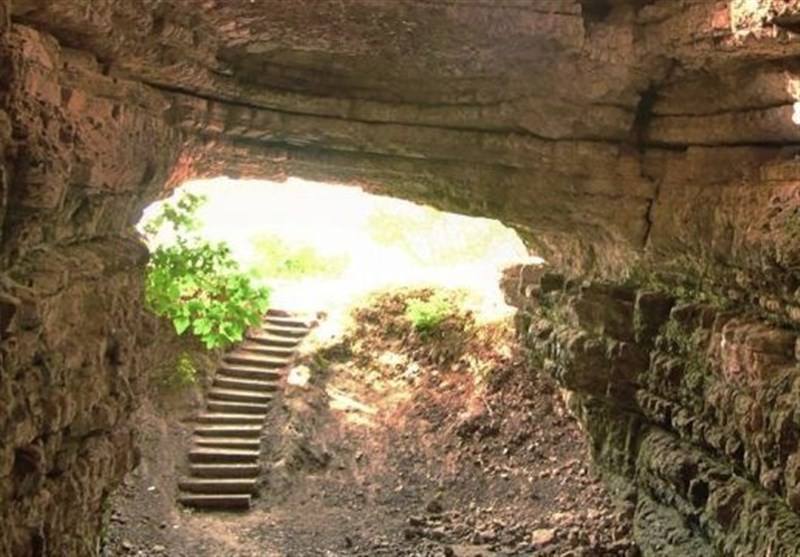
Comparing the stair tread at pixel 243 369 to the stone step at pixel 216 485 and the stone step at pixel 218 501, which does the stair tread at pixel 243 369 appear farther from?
the stone step at pixel 218 501

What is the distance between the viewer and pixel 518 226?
9711 millimetres

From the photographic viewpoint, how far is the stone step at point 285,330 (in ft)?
51.7

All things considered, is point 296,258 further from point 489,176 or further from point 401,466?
point 489,176

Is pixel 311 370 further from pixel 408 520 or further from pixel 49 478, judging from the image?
pixel 49 478

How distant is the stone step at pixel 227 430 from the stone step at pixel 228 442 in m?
0.09

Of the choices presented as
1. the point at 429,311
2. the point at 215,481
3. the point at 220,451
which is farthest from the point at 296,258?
the point at 215,481

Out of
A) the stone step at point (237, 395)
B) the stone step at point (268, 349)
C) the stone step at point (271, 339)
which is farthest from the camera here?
the stone step at point (271, 339)

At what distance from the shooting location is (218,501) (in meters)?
11.4

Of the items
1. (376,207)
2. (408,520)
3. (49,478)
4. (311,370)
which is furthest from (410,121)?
(376,207)

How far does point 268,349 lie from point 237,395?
1553mm

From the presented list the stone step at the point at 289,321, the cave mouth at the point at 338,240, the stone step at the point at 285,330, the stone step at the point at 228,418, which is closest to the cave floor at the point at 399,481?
the stone step at the point at 228,418

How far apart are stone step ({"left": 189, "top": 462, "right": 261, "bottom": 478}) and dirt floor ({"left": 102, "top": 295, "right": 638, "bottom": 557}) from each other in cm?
34

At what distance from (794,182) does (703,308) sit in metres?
1.40

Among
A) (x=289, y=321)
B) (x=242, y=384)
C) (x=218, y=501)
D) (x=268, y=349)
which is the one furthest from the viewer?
(x=289, y=321)
